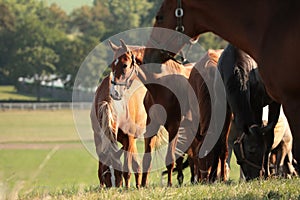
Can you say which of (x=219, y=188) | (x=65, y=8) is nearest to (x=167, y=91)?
(x=219, y=188)

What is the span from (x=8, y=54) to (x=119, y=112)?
8965cm

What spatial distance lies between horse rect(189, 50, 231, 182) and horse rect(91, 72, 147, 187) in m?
0.97

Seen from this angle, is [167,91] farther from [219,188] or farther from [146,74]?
[219,188]

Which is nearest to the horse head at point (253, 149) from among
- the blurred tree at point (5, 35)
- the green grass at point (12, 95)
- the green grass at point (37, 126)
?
the green grass at point (37, 126)

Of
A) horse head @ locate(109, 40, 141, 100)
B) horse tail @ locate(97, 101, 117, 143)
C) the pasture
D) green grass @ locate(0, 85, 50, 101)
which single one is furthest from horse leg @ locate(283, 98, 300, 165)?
green grass @ locate(0, 85, 50, 101)

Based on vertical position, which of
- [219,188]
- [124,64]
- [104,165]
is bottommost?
[104,165]

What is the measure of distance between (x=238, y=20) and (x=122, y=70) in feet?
13.6

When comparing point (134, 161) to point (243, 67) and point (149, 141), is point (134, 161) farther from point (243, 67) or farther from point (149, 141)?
point (243, 67)

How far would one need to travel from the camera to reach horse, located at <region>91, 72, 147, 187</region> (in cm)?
1132

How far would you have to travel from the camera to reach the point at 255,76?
955cm

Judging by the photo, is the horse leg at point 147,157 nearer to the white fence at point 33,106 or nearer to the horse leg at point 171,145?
the horse leg at point 171,145

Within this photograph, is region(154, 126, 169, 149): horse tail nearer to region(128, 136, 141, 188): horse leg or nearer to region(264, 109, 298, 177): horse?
region(128, 136, 141, 188): horse leg

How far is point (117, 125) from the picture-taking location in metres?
11.5

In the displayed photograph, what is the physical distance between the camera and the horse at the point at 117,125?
446 inches
